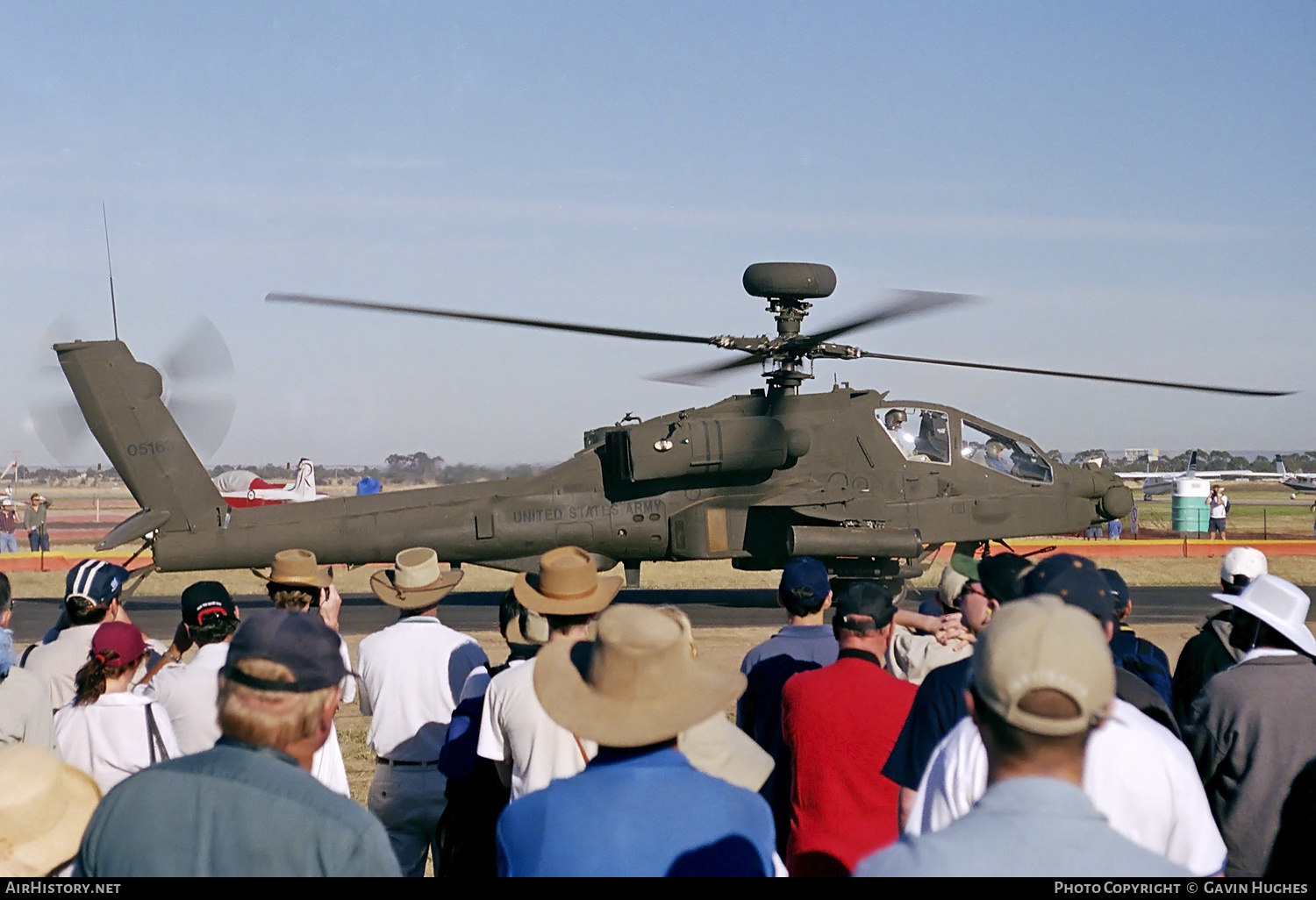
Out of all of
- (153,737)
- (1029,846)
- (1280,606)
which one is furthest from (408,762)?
(1029,846)

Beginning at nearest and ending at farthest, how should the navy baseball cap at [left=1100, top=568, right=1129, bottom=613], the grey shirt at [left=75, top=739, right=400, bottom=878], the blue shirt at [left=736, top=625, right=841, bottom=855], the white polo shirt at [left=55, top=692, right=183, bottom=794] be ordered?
the grey shirt at [left=75, top=739, right=400, bottom=878] < the white polo shirt at [left=55, top=692, right=183, bottom=794] < the blue shirt at [left=736, top=625, right=841, bottom=855] < the navy baseball cap at [left=1100, top=568, right=1129, bottom=613]

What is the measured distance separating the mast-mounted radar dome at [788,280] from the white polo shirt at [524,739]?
33.4 ft

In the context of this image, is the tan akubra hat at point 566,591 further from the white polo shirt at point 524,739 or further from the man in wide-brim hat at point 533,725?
the white polo shirt at point 524,739

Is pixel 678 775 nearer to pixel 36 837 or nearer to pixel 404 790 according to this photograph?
pixel 36 837

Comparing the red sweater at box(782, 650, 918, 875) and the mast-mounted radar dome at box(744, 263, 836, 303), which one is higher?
the mast-mounted radar dome at box(744, 263, 836, 303)

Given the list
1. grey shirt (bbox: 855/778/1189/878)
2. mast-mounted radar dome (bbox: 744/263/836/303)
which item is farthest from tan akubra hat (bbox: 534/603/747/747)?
mast-mounted radar dome (bbox: 744/263/836/303)

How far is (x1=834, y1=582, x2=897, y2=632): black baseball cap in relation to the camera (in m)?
5.16

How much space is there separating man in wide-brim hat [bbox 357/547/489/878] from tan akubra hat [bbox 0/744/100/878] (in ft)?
9.36

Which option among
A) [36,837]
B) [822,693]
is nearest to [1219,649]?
[822,693]

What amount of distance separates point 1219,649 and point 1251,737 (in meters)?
1.78

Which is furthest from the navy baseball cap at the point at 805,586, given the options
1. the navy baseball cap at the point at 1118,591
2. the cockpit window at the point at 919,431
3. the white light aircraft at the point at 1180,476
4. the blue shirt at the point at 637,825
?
the white light aircraft at the point at 1180,476

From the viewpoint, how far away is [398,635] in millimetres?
6000

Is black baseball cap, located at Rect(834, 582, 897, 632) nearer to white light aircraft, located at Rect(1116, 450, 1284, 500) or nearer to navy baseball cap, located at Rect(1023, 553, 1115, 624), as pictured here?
navy baseball cap, located at Rect(1023, 553, 1115, 624)

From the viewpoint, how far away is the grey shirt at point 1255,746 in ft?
15.0
